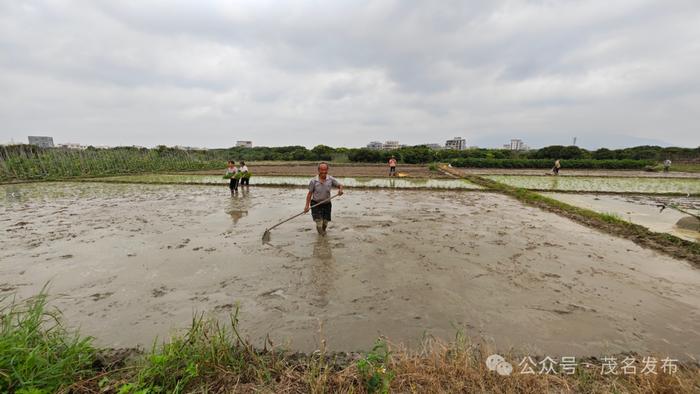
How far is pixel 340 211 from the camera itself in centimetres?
918

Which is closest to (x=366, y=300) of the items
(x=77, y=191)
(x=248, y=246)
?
(x=248, y=246)

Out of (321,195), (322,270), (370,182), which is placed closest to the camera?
(322,270)

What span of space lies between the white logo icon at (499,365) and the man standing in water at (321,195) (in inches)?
171

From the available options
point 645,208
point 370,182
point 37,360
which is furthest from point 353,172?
point 37,360

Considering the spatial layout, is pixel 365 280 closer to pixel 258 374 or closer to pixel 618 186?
pixel 258 374

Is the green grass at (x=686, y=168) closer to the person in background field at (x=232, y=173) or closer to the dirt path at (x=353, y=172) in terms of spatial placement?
the dirt path at (x=353, y=172)

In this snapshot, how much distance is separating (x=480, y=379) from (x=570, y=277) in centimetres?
346

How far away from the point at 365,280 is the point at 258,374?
2333 mm

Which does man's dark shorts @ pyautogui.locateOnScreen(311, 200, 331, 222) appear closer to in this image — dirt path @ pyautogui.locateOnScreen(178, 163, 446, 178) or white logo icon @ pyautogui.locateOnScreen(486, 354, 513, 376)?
white logo icon @ pyautogui.locateOnScreen(486, 354, 513, 376)

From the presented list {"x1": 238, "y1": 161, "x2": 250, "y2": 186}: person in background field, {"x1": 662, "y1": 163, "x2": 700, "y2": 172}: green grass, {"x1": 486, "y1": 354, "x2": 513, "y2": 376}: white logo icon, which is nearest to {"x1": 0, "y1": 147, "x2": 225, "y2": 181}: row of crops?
{"x1": 238, "y1": 161, "x2": 250, "y2": 186}: person in background field

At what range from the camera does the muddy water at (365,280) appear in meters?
3.16

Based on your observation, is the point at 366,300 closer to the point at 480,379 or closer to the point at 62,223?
the point at 480,379

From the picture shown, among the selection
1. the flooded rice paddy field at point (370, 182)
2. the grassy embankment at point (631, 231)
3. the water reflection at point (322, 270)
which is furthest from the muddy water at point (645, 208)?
the water reflection at point (322, 270)

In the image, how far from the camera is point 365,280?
14.4 ft
